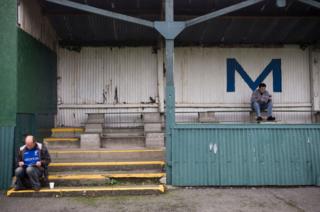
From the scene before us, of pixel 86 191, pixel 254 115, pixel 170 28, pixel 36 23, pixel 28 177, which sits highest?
pixel 36 23

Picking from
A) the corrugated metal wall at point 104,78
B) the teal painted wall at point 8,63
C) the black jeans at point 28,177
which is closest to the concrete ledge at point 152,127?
the corrugated metal wall at point 104,78

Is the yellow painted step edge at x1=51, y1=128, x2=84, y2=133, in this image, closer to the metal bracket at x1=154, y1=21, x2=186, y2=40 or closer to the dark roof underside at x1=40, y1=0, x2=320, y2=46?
the dark roof underside at x1=40, y1=0, x2=320, y2=46

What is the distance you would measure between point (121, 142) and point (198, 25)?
169 inches

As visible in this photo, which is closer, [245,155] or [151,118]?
[245,155]

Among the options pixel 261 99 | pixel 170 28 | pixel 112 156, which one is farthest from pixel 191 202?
pixel 261 99

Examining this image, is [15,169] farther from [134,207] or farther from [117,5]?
[117,5]

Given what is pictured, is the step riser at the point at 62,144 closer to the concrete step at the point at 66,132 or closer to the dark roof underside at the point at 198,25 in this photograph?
the concrete step at the point at 66,132

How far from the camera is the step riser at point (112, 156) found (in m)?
8.59

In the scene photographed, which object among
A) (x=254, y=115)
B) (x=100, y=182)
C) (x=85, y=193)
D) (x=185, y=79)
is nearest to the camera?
(x=85, y=193)

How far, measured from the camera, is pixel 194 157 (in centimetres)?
767

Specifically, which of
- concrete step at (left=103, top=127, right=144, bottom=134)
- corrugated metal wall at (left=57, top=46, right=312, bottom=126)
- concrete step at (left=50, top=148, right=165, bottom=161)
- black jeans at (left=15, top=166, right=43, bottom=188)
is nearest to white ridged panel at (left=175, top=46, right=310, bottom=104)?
corrugated metal wall at (left=57, top=46, right=312, bottom=126)

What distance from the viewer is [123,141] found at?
9.58 metres

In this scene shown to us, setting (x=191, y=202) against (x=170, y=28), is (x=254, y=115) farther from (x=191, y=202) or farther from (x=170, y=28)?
(x=191, y=202)

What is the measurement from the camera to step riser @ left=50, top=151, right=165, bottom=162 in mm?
8594
